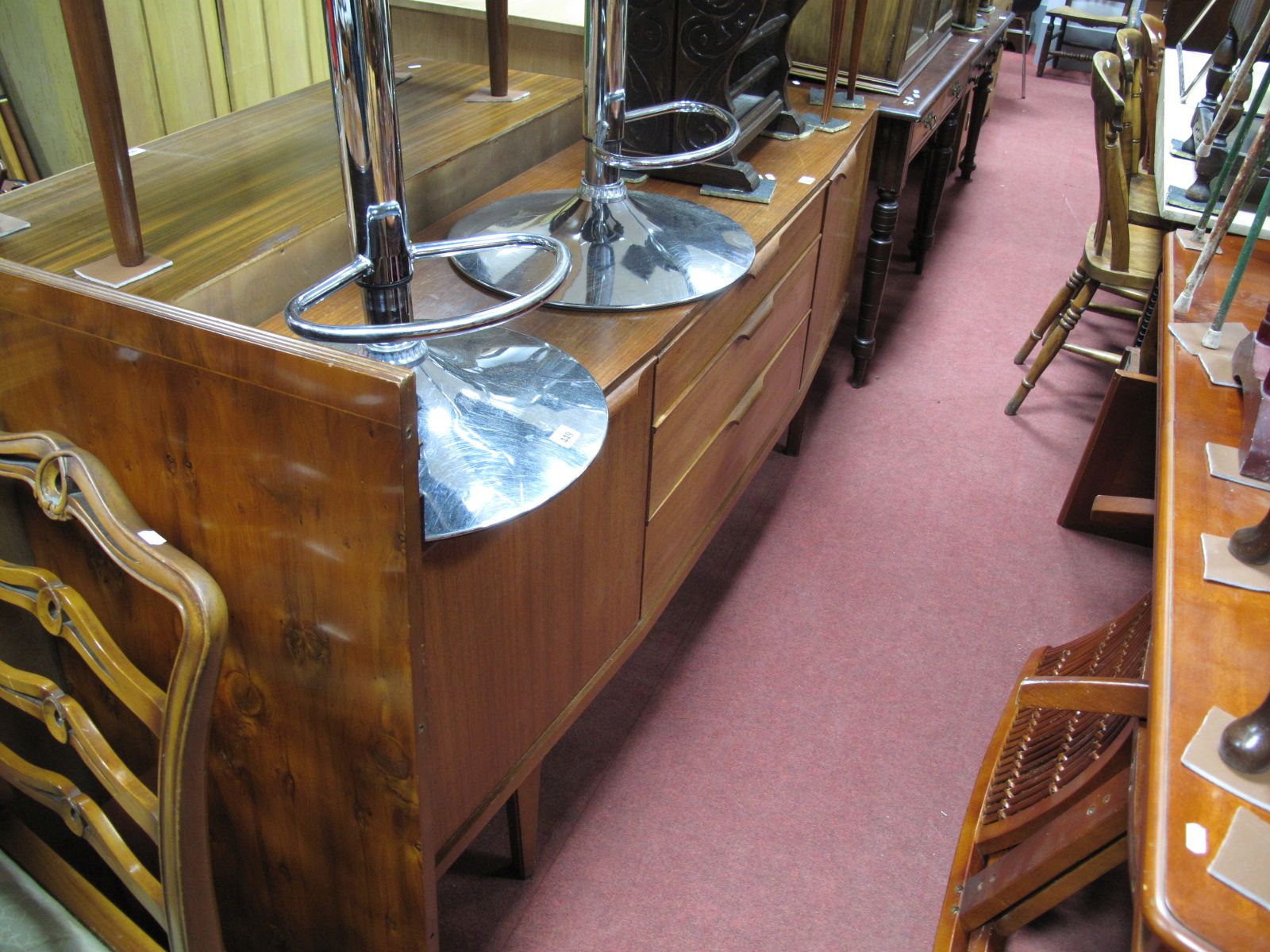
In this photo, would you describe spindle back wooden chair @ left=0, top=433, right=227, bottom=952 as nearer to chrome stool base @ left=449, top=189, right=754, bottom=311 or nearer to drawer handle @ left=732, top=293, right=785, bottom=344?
chrome stool base @ left=449, top=189, right=754, bottom=311

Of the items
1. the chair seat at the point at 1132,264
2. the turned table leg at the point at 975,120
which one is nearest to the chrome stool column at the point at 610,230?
the chair seat at the point at 1132,264

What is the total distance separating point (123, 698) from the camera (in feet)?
2.43

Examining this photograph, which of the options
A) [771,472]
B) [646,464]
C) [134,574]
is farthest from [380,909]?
[771,472]

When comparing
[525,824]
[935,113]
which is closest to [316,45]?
[525,824]

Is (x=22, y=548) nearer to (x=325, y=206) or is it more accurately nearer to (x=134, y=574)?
(x=134, y=574)

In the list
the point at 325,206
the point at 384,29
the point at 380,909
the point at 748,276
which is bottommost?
the point at 380,909

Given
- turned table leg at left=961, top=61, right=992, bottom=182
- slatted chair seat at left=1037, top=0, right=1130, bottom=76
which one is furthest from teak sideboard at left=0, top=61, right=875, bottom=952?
slatted chair seat at left=1037, top=0, right=1130, bottom=76

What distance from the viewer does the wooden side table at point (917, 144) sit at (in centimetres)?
229

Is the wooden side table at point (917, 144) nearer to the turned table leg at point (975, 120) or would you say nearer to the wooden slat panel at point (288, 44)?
the turned table leg at point (975, 120)

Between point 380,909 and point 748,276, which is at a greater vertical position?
point 748,276

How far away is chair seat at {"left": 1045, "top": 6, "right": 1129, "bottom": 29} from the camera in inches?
214

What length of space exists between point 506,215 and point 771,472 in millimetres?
1119

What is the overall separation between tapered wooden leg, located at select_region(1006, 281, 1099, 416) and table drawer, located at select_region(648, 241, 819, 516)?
95cm

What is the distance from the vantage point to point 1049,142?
4613 millimetres
